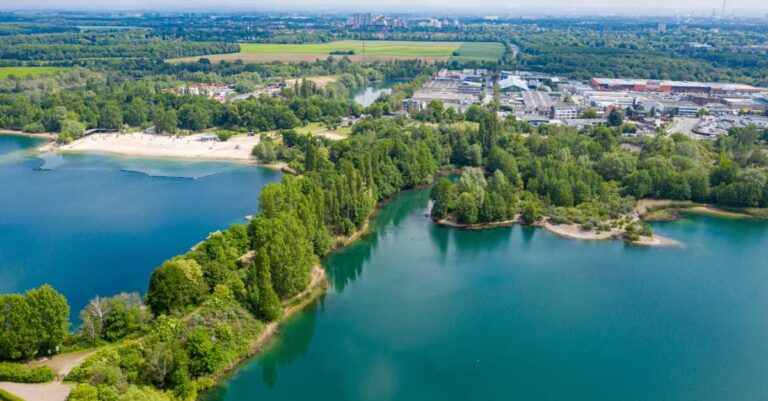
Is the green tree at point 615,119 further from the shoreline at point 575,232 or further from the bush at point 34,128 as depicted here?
the bush at point 34,128

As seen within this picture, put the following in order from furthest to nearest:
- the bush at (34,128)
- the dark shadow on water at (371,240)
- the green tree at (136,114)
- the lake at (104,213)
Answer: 1. the green tree at (136,114)
2. the bush at (34,128)
3. the dark shadow on water at (371,240)
4. the lake at (104,213)

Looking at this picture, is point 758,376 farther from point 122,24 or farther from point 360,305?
point 122,24

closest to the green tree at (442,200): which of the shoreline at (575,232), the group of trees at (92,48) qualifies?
the shoreline at (575,232)

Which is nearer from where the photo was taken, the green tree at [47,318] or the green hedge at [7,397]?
the green hedge at [7,397]

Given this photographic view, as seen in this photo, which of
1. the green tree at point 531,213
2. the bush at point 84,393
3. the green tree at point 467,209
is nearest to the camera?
the bush at point 84,393

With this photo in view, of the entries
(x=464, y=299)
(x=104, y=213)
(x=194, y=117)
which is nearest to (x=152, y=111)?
(x=194, y=117)

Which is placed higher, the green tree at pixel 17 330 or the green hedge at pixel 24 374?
the green tree at pixel 17 330

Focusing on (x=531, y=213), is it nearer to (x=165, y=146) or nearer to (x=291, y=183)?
(x=291, y=183)

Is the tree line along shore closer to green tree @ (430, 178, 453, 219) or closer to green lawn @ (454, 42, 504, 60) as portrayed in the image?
green tree @ (430, 178, 453, 219)
